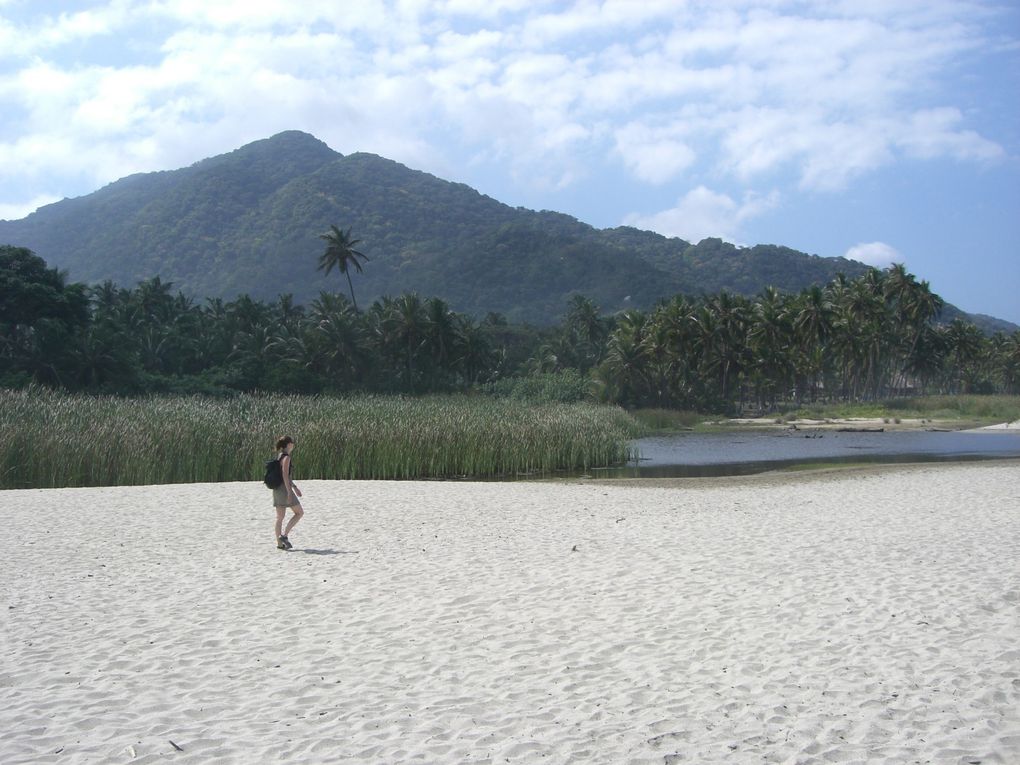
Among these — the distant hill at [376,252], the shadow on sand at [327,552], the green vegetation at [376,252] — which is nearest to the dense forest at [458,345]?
the shadow on sand at [327,552]

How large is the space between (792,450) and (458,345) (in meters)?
36.4

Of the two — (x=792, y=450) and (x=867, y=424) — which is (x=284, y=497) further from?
(x=867, y=424)

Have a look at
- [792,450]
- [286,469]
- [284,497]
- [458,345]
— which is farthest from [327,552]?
[458,345]

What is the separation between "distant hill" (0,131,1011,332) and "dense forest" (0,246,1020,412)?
152ft

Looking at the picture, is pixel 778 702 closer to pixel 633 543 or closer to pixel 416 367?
pixel 633 543

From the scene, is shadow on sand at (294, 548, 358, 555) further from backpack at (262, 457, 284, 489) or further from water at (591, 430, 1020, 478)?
water at (591, 430, 1020, 478)

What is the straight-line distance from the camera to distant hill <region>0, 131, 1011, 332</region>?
147 m

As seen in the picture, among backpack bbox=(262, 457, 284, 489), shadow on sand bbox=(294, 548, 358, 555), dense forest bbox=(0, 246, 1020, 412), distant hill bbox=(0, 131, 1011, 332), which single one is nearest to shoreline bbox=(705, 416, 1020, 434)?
dense forest bbox=(0, 246, 1020, 412)

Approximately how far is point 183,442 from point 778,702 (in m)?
19.1

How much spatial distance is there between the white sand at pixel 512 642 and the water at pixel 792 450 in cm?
1559

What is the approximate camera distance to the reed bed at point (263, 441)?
2059cm

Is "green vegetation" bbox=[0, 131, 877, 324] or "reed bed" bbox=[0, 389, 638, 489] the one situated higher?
"green vegetation" bbox=[0, 131, 877, 324]

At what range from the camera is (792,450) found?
3769 centimetres

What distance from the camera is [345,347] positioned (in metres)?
63.6
